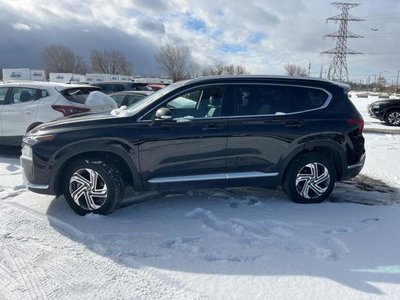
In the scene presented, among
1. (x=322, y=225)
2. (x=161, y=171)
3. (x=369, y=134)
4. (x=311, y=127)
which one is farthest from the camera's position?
(x=369, y=134)

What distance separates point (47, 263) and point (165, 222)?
140 cm

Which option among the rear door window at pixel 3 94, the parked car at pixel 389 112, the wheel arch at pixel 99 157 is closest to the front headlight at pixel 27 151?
the wheel arch at pixel 99 157

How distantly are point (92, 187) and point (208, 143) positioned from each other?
1542mm

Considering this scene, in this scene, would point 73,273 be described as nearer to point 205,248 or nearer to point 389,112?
point 205,248

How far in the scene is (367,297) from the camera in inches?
113

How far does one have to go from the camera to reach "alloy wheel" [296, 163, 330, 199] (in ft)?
16.3

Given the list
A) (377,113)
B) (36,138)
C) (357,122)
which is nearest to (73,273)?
(36,138)

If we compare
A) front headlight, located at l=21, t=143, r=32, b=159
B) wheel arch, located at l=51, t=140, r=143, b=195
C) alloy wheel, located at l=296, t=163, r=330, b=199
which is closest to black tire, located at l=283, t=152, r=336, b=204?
alloy wheel, located at l=296, t=163, r=330, b=199

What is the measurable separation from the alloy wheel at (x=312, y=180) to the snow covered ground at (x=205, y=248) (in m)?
0.20

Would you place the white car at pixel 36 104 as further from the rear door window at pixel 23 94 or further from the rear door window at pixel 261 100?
the rear door window at pixel 261 100

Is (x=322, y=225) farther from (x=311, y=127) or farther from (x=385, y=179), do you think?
(x=385, y=179)

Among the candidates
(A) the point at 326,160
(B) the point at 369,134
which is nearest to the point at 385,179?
(A) the point at 326,160

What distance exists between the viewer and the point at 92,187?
4465mm

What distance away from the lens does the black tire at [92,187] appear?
174 inches
